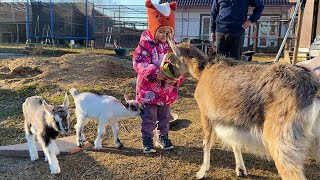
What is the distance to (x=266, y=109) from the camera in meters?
2.98

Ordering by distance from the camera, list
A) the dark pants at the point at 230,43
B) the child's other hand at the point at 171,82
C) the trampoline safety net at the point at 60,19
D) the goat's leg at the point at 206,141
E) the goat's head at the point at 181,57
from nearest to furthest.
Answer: the goat's leg at the point at 206,141
the goat's head at the point at 181,57
the child's other hand at the point at 171,82
the dark pants at the point at 230,43
the trampoline safety net at the point at 60,19

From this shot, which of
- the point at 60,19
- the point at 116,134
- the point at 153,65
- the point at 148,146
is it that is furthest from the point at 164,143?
the point at 60,19

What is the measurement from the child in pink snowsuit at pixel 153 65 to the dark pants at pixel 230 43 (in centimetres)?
145

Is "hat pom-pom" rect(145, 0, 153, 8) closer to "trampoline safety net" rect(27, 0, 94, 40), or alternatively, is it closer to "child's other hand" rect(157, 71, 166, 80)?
"child's other hand" rect(157, 71, 166, 80)

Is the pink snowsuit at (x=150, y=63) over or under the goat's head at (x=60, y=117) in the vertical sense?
over

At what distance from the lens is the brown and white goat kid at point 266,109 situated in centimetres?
279

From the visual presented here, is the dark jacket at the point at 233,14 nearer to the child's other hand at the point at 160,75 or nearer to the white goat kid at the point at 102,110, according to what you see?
the child's other hand at the point at 160,75

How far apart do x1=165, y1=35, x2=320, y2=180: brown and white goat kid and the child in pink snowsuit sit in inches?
30.3

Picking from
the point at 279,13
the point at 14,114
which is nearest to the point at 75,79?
the point at 14,114

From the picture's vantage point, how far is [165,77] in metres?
4.34

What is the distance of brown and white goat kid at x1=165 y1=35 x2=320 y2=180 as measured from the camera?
279 centimetres

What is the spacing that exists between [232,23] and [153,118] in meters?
2.17

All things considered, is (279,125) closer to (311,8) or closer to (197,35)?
(311,8)

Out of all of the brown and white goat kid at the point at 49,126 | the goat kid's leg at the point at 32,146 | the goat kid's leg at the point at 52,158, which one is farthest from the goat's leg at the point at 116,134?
the goat kid's leg at the point at 32,146
